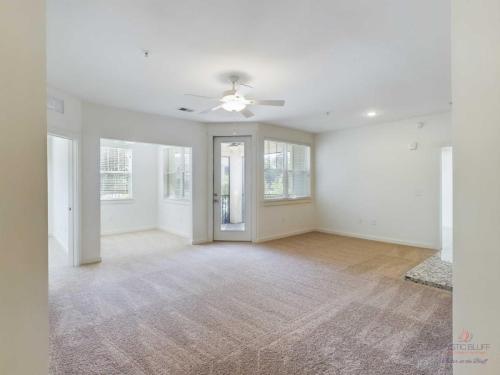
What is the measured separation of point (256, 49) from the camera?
8.26 ft

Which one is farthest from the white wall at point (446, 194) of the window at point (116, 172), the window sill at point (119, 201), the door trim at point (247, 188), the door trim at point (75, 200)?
the window at point (116, 172)

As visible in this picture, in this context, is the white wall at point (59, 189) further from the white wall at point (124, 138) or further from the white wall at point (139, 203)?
the white wall at point (139, 203)

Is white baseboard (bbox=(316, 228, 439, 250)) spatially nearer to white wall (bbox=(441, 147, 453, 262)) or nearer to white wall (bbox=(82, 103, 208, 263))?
white wall (bbox=(441, 147, 453, 262))

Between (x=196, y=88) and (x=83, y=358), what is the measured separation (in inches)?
122

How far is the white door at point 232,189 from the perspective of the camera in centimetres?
570

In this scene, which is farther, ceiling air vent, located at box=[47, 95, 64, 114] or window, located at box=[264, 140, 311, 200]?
window, located at box=[264, 140, 311, 200]

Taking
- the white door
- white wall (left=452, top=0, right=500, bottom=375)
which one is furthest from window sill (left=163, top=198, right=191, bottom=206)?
white wall (left=452, top=0, right=500, bottom=375)

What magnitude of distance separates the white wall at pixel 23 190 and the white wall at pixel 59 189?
Answer: 12.6ft

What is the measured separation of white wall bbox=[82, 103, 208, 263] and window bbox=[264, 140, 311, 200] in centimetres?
145

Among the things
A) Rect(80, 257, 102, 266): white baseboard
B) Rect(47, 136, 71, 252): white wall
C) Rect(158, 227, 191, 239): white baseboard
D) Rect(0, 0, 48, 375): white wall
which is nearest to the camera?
Rect(0, 0, 48, 375): white wall

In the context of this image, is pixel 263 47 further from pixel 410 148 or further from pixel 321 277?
pixel 410 148

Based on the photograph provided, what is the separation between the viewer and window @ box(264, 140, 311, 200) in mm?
6062

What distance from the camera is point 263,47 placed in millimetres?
2482

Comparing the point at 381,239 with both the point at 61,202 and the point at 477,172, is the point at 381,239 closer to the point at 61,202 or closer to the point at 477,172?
the point at 477,172
